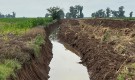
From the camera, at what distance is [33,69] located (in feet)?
60.7

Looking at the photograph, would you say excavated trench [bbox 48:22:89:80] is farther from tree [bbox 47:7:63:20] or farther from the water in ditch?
tree [bbox 47:7:63:20]

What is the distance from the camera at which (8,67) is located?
14008 mm

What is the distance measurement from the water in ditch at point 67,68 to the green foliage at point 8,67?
6.96 metres

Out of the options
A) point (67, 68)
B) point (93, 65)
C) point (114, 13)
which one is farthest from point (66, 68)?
point (114, 13)

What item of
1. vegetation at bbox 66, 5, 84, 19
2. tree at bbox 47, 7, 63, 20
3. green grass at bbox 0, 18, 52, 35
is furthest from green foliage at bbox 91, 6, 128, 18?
green grass at bbox 0, 18, 52, 35

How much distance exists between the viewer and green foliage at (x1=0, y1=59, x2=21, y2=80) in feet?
41.4

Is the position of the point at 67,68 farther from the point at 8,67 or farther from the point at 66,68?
the point at 8,67

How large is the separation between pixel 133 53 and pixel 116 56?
109 centimetres

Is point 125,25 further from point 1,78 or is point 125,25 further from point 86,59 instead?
point 1,78

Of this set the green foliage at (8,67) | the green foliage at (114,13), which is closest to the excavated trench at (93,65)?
the green foliage at (8,67)

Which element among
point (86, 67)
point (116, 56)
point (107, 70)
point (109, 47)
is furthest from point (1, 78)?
point (109, 47)

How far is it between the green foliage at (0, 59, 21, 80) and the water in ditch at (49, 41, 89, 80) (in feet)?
22.8

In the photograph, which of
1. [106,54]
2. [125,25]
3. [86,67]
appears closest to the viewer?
[106,54]

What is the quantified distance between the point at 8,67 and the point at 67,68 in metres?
12.0
